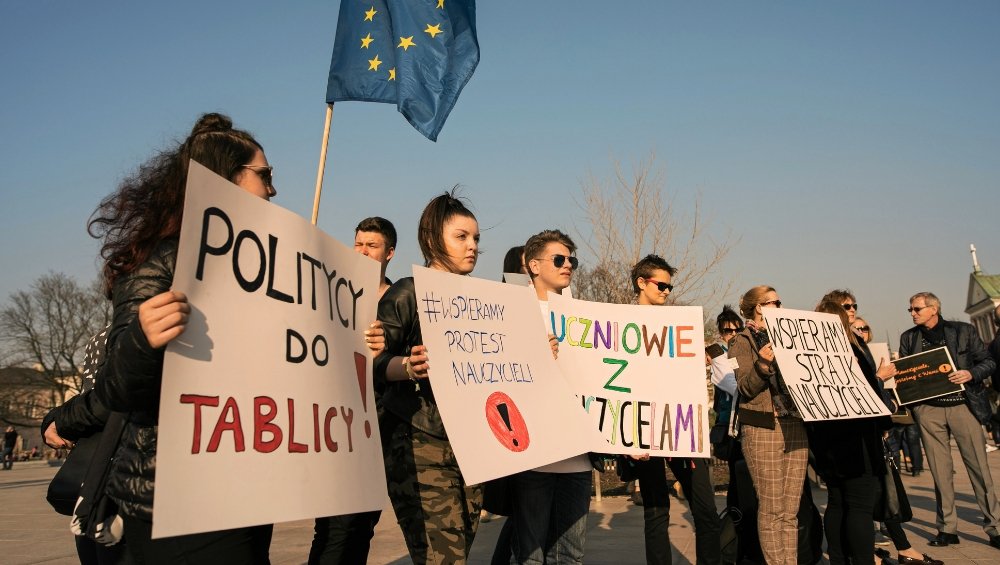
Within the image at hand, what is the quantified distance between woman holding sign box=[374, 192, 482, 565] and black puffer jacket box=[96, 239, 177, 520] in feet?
3.82

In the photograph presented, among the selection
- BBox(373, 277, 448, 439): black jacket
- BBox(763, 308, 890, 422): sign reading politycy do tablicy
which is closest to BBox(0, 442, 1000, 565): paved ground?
BBox(763, 308, 890, 422): sign reading politycy do tablicy

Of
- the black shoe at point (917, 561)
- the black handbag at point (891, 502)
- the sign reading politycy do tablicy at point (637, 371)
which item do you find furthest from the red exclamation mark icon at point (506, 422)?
the black shoe at point (917, 561)

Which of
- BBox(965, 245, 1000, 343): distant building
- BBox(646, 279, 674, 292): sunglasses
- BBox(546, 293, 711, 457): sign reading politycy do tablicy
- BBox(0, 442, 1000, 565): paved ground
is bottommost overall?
BBox(0, 442, 1000, 565): paved ground

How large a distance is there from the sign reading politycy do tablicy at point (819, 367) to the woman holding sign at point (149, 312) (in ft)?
12.0

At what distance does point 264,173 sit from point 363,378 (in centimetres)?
82

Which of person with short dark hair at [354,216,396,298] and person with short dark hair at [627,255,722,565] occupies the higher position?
person with short dark hair at [354,216,396,298]

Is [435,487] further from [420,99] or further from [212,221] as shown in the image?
[420,99]

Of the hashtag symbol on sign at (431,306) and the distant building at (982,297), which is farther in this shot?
the distant building at (982,297)

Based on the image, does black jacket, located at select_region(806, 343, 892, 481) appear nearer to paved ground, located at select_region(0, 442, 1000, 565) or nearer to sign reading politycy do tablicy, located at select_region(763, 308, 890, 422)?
sign reading politycy do tablicy, located at select_region(763, 308, 890, 422)

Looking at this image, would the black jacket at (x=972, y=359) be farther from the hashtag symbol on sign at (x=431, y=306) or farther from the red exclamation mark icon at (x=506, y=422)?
the hashtag symbol on sign at (x=431, y=306)

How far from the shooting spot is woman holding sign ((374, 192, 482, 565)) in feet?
10.7

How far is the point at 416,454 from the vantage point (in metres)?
3.35

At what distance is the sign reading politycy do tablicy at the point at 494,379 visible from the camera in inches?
126

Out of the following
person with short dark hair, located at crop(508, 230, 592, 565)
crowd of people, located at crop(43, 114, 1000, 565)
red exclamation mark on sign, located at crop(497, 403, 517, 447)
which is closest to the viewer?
crowd of people, located at crop(43, 114, 1000, 565)
